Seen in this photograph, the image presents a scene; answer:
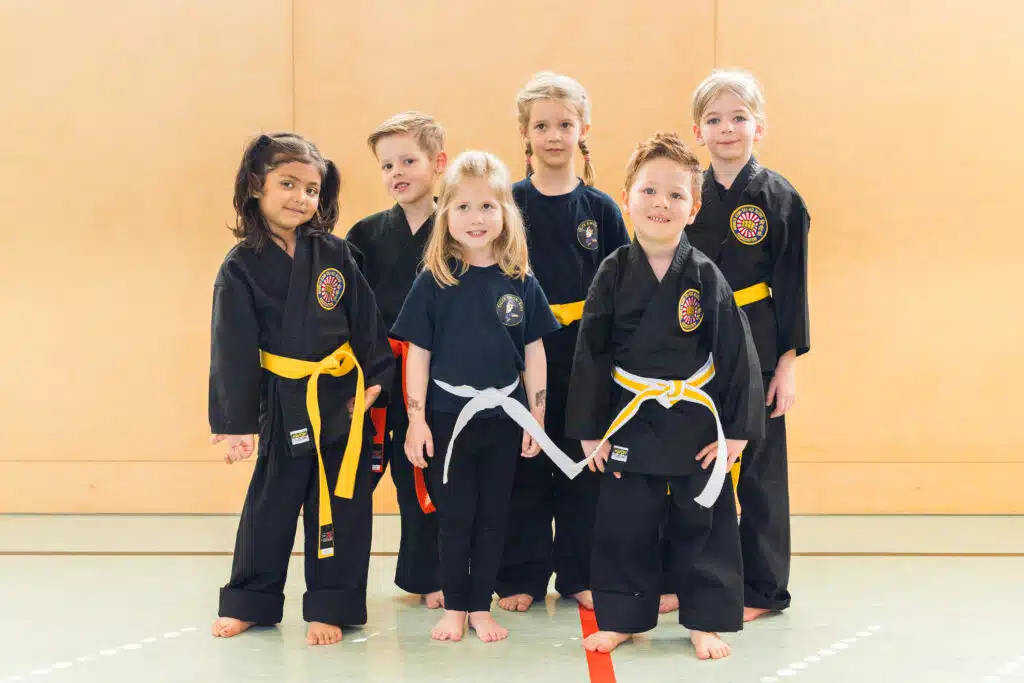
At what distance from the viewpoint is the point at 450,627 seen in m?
2.85

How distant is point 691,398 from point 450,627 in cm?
95

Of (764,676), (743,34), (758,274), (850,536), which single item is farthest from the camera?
(743,34)

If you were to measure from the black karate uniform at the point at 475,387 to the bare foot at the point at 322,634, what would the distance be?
0.33 m

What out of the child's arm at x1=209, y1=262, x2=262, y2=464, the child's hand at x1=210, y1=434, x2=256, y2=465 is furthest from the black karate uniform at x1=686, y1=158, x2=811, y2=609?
the child's hand at x1=210, y1=434, x2=256, y2=465

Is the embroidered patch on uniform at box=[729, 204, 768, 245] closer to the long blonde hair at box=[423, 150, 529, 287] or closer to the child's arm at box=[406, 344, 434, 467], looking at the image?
the long blonde hair at box=[423, 150, 529, 287]

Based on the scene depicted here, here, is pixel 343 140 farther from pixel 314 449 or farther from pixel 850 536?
pixel 850 536

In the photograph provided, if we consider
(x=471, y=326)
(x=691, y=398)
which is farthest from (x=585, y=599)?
(x=471, y=326)

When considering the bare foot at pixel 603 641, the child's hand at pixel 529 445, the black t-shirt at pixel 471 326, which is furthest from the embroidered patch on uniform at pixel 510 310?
the bare foot at pixel 603 641

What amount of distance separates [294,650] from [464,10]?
2906 millimetres

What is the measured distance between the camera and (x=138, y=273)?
15.0ft

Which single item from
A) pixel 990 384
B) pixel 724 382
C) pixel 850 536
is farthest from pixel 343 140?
pixel 990 384

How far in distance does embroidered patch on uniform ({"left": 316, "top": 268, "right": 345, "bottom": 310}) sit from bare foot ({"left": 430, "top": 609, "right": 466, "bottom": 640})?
3.13 feet

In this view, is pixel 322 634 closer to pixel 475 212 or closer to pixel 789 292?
pixel 475 212

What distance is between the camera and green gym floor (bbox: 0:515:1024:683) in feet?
8.52
